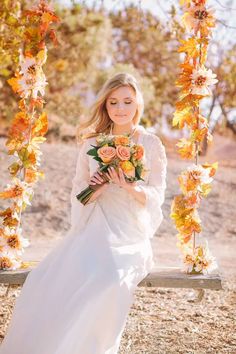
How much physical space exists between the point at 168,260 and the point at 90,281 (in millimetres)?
4609

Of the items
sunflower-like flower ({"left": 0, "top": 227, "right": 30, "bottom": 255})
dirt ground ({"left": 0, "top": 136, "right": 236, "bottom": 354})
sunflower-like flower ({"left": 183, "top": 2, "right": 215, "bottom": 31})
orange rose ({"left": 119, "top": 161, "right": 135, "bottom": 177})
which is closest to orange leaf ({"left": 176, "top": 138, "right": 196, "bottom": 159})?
orange rose ({"left": 119, "top": 161, "right": 135, "bottom": 177})

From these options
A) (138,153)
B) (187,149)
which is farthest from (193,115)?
(138,153)

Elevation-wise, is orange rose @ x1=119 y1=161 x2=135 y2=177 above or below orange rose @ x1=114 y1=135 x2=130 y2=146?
below

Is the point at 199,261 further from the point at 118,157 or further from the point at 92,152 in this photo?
the point at 92,152

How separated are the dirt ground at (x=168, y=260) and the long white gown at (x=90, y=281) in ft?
3.30

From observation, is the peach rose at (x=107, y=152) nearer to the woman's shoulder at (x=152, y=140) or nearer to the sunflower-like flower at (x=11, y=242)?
the woman's shoulder at (x=152, y=140)

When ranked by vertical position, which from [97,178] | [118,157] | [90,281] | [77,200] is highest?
[118,157]

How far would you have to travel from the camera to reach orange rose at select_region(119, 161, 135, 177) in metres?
3.78

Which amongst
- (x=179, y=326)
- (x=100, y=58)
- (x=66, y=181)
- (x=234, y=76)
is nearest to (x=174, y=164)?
(x=66, y=181)

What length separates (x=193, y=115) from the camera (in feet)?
13.5

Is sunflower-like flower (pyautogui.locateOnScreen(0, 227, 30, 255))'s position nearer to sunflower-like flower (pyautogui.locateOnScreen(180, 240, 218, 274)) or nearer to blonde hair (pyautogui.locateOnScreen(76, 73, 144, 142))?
blonde hair (pyautogui.locateOnScreen(76, 73, 144, 142))

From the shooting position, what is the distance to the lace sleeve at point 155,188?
13.2 ft

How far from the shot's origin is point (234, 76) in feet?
22.9

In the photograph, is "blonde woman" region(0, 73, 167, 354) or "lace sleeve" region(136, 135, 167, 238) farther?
"lace sleeve" region(136, 135, 167, 238)
